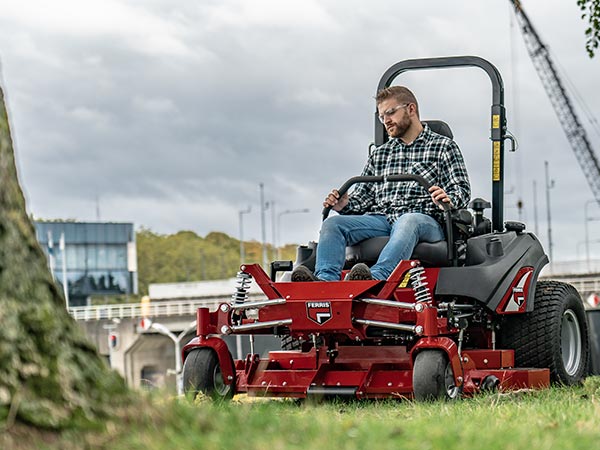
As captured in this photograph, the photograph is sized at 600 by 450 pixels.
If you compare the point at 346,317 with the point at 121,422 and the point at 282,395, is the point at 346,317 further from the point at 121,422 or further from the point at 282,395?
the point at 121,422

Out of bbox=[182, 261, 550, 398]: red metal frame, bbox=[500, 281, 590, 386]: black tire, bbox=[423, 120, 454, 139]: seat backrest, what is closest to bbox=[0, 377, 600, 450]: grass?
bbox=[182, 261, 550, 398]: red metal frame

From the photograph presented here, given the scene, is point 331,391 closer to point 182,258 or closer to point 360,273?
point 360,273

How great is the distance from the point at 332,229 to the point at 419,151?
3.58ft

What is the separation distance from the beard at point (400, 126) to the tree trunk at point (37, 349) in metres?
4.90

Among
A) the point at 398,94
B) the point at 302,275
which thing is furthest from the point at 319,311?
the point at 398,94

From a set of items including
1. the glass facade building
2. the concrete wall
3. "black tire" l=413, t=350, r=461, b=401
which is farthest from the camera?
the glass facade building

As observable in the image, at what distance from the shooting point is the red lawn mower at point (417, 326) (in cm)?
752

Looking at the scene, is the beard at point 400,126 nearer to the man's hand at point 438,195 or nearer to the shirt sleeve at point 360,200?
the shirt sleeve at point 360,200

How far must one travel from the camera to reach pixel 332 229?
318 inches

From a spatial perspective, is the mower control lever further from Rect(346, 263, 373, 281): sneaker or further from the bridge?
the bridge

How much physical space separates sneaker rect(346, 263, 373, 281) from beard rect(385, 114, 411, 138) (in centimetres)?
145

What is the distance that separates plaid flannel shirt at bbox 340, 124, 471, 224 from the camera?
8.49 metres

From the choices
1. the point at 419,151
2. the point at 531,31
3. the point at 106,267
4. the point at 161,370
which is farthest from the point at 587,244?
the point at 419,151

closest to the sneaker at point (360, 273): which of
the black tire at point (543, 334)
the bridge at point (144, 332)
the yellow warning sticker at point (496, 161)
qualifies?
the black tire at point (543, 334)
